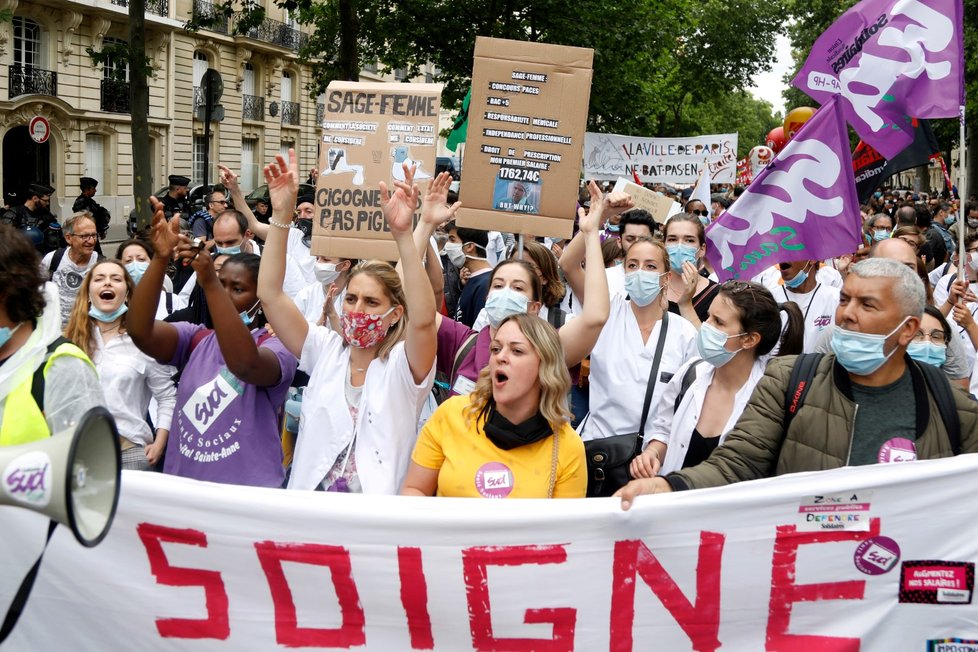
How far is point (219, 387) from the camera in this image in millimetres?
4109

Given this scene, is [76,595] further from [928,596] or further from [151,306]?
[928,596]

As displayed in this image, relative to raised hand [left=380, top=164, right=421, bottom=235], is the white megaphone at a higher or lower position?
lower

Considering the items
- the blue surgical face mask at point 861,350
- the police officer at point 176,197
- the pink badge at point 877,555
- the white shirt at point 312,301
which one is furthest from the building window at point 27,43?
the pink badge at point 877,555

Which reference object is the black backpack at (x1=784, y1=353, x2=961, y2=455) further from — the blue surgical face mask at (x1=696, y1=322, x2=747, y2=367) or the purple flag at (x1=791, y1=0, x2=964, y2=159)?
the purple flag at (x1=791, y1=0, x2=964, y2=159)

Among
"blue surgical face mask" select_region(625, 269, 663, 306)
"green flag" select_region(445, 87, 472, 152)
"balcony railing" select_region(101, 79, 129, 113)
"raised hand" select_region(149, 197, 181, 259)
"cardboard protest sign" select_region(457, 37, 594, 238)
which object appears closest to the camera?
"raised hand" select_region(149, 197, 181, 259)

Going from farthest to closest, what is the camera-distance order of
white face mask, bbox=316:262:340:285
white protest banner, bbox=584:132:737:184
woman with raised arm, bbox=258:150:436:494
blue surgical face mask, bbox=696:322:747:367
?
white protest banner, bbox=584:132:737:184, white face mask, bbox=316:262:340:285, blue surgical face mask, bbox=696:322:747:367, woman with raised arm, bbox=258:150:436:494

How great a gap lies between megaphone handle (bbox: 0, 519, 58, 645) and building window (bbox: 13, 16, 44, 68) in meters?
30.3

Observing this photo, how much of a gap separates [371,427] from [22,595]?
4.06ft

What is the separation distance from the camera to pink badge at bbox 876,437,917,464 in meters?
Result: 3.29

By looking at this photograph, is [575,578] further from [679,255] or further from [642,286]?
[679,255]

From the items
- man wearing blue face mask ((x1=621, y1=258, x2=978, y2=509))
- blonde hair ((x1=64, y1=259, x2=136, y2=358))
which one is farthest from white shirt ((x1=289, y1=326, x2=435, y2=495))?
blonde hair ((x1=64, y1=259, x2=136, y2=358))

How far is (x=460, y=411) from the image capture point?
3625 millimetres

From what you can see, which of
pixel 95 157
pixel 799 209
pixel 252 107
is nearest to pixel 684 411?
pixel 799 209

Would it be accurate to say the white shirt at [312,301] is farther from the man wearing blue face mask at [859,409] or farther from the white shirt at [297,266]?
the man wearing blue face mask at [859,409]
